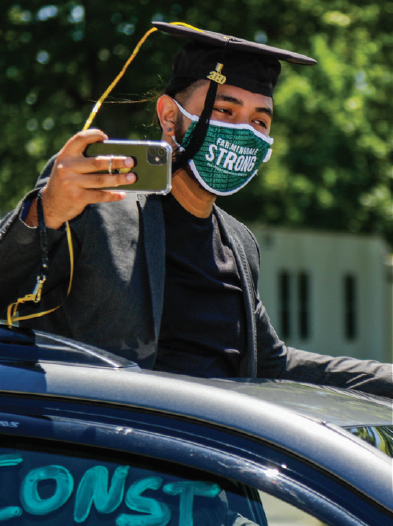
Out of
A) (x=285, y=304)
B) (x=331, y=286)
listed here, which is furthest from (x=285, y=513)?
(x=331, y=286)

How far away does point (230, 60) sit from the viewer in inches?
94.3

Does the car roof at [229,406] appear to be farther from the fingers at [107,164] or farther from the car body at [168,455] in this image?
the fingers at [107,164]

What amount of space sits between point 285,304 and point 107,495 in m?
13.1

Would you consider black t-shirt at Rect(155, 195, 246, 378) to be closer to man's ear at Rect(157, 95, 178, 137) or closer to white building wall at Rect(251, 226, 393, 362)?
man's ear at Rect(157, 95, 178, 137)

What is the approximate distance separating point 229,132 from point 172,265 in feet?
1.37

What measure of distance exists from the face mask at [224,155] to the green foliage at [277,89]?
423cm

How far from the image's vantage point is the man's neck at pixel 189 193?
94.6 inches

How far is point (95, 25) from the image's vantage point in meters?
8.70

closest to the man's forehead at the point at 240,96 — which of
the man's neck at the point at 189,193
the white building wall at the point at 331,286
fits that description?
the man's neck at the point at 189,193

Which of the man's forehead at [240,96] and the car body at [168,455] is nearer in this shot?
the car body at [168,455]

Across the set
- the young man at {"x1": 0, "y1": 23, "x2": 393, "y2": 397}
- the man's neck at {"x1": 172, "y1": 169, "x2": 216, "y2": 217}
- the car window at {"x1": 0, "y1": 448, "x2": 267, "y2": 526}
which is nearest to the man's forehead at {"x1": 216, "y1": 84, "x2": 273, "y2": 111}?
the young man at {"x1": 0, "y1": 23, "x2": 393, "y2": 397}

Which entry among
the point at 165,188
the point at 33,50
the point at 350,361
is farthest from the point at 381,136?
the point at 165,188

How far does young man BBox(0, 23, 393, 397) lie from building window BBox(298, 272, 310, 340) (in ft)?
39.8

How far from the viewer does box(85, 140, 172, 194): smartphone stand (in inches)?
59.7
